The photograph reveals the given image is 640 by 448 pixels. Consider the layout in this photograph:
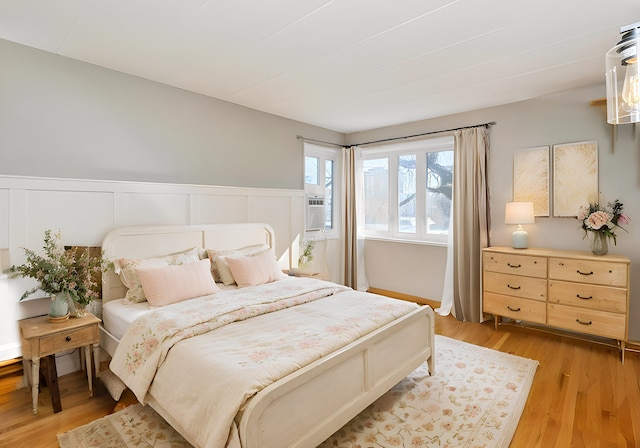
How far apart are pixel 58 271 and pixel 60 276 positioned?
0.04m

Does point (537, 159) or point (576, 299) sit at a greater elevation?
point (537, 159)

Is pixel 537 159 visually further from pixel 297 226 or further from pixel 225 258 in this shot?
pixel 225 258

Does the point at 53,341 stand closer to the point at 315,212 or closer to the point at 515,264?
the point at 315,212

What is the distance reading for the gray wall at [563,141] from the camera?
10.3 feet

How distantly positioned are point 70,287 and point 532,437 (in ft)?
9.98

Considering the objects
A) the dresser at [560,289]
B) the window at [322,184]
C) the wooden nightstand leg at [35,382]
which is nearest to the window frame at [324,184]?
the window at [322,184]

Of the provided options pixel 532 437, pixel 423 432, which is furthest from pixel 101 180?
pixel 532 437

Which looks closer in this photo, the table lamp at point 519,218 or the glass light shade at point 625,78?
the glass light shade at point 625,78

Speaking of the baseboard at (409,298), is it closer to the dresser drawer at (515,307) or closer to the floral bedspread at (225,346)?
the dresser drawer at (515,307)

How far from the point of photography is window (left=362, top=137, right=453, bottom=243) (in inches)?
177

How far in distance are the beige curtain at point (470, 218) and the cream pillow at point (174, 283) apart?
2775 mm

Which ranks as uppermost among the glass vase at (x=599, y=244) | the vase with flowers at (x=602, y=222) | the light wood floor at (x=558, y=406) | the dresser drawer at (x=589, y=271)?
the vase with flowers at (x=602, y=222)

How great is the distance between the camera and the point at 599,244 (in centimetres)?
312

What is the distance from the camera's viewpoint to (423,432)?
2.02m
